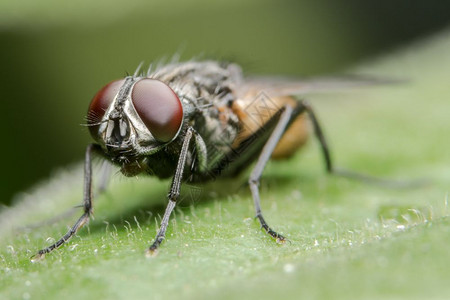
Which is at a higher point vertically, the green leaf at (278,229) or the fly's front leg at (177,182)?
the fly's front leg at (177,182)

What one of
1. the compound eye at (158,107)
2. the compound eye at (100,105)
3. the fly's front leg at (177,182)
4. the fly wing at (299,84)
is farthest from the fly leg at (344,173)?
the compound eye at (100,105)

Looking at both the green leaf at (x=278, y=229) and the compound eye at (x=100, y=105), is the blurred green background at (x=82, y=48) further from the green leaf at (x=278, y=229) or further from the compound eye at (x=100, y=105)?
the compound eye at (x=100, y=105)

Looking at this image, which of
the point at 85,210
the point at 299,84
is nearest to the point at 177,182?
the point at 85,210

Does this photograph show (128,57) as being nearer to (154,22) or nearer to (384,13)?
(154,22)

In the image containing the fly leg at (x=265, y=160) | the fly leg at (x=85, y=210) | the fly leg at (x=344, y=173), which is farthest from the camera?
the fly leg at (x=344, y=173)

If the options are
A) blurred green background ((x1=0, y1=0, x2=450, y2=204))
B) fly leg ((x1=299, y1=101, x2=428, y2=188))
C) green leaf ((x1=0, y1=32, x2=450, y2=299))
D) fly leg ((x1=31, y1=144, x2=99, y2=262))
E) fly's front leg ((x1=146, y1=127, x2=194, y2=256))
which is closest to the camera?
green leaf ((x1=0, y1=32, x2=450, y2=299))

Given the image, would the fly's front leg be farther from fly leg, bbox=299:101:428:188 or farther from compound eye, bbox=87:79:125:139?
fly leg, bbox=299:101:428:188

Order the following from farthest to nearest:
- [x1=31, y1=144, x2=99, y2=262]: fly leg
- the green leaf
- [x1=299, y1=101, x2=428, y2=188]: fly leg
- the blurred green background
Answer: the blurred green background
[x1=299, y1=101, x2=428, y2=188]: fly leg
[x1=31, y1=144, x2=99, y2=262]: fly leg
the green leaf

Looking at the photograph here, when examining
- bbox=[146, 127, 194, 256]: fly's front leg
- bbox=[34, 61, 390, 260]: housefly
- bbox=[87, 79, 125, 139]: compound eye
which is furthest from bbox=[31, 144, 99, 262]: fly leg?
bbox=[146, 127, 194, 256]: fly's front leg
